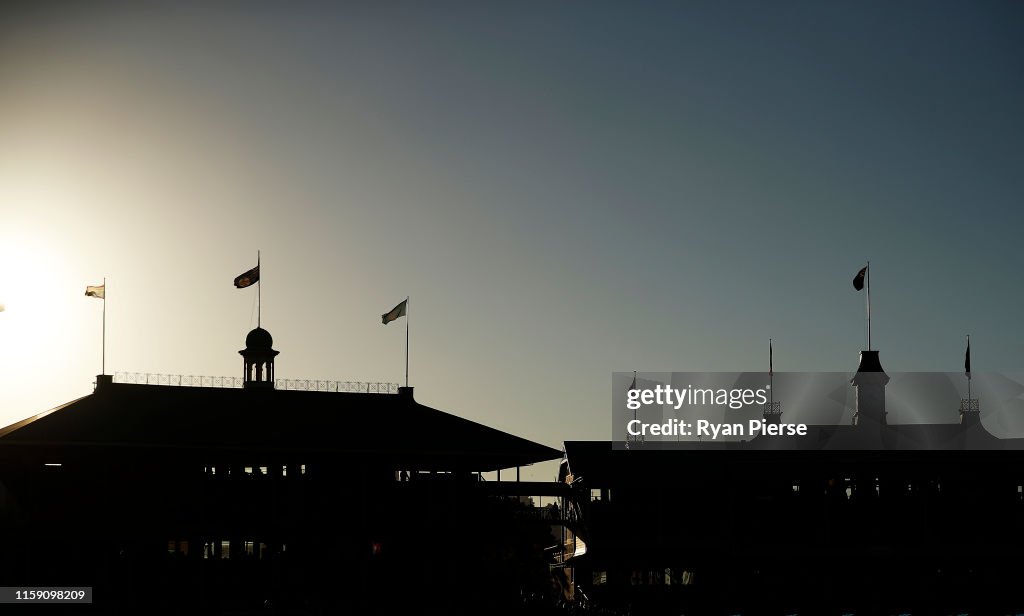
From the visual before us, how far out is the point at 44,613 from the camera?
49281mm

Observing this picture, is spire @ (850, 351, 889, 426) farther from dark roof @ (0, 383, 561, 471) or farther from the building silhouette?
the building silhouette

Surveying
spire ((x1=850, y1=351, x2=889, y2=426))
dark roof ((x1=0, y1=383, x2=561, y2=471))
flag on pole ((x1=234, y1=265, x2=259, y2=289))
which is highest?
flag on pole ((x1=234, y1=265, x2=259, y2=289))

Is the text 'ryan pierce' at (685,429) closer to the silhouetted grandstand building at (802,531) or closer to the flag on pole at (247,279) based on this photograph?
the silhouetted grandstand building at (802,531)

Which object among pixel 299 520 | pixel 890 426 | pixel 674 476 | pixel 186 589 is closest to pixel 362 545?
pixel 299 520

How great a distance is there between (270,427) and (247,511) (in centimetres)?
357

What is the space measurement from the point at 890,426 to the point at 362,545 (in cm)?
4088

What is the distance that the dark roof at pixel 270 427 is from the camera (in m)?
50.7

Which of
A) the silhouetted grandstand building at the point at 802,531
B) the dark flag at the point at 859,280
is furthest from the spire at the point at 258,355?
the dark flag at the point at 859,280

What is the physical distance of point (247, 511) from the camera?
51969mm

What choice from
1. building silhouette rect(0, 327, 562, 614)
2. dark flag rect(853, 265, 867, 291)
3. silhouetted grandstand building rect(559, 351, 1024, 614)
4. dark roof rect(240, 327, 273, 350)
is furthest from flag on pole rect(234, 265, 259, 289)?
dark flag rect(853, 265, 867, 291)

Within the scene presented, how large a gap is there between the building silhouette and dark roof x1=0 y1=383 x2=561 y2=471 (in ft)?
0.37

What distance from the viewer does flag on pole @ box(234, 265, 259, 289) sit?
198 ft

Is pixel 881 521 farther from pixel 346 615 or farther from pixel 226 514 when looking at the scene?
pixel 226 514

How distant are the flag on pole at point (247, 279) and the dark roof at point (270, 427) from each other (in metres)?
5.54
